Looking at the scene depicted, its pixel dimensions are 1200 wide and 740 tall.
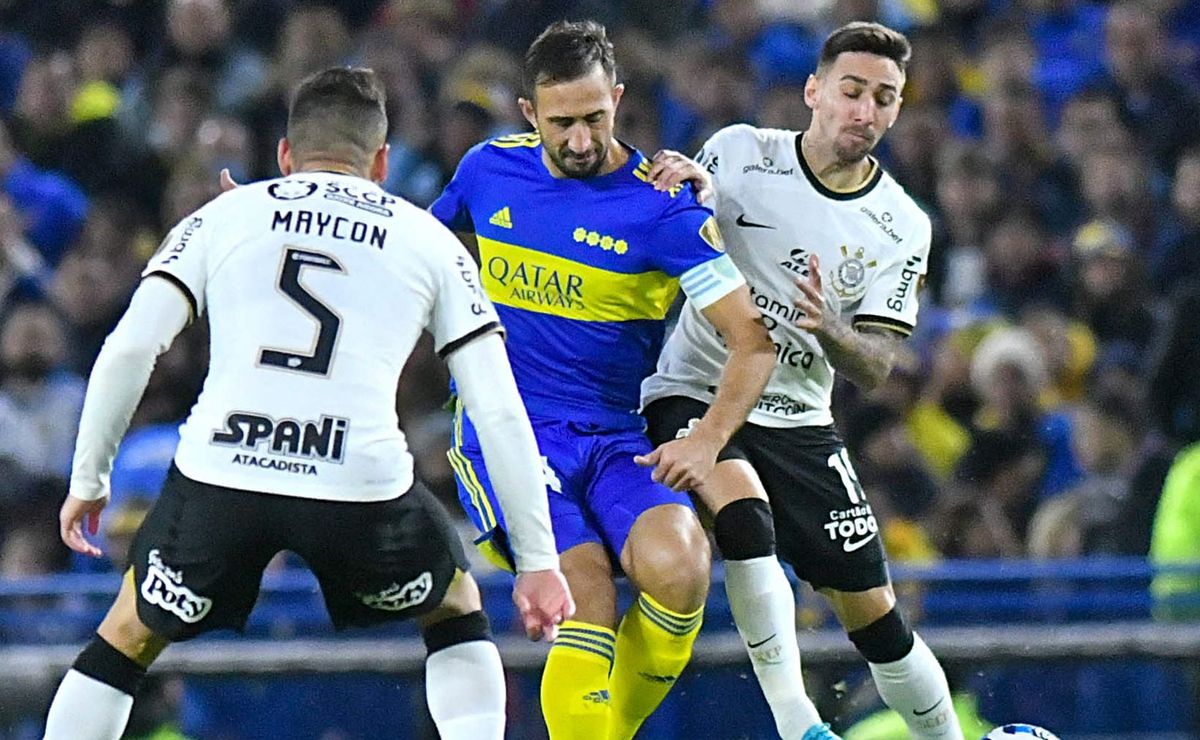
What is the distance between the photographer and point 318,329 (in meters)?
5.59

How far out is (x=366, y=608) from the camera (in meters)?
5.85

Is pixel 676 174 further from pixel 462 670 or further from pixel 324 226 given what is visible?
pixel 462 670

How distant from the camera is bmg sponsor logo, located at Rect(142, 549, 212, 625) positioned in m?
5.68

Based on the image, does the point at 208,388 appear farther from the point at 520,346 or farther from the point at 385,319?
the point at 520,346

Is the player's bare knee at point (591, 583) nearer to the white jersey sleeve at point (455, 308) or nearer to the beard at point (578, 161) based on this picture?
the white jersey sleeve at point (455, 308)

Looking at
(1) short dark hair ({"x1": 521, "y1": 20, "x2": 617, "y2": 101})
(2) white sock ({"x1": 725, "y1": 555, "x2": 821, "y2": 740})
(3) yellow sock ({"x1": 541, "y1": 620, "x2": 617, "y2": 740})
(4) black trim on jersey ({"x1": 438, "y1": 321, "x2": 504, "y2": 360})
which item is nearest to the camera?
(4) black trim on jersey ({"x1": 438, "y1": 321, "x2": 504, "y2": 360})

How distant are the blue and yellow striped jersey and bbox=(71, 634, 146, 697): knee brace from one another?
5.20ft

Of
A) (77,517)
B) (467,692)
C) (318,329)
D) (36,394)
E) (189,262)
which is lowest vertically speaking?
(36,394)

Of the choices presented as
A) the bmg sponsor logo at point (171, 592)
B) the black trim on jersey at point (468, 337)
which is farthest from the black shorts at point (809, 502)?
the bmg sponsor logo at point (171, 592)

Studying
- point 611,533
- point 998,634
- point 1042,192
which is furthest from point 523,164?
point 1042,192

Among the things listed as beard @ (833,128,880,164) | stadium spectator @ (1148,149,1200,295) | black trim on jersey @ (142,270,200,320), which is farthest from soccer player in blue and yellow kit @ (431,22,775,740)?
stadium spectator @ (1148,149,1200,295)

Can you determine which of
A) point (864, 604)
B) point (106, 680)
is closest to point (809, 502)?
point (864, 604)

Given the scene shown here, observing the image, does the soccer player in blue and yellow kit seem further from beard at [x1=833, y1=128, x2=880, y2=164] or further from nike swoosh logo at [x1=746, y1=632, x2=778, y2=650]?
beard at [x1=833, y1=128, x2=880, y2=164]

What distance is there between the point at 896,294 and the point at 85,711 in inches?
111
